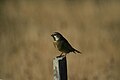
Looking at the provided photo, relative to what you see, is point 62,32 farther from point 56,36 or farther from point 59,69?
point 59,69

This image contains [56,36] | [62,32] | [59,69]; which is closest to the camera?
[59,69]

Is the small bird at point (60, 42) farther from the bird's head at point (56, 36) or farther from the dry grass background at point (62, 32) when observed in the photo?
the dry grass background at point (62, 32)

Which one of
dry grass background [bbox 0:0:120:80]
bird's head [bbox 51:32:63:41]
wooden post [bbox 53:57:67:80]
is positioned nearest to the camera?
wooden post [bbox 53:57:67:80]

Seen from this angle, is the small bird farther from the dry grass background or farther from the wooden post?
the dry grass background

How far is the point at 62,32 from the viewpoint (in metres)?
10.4

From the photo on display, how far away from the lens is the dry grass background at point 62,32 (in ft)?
26.5

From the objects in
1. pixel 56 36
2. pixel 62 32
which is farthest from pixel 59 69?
pixel 62 32

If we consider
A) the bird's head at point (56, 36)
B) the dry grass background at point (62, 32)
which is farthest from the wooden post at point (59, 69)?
the dry grass background at point (62, 32)

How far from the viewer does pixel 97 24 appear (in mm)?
11750

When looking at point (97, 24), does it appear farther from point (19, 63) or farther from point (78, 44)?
point (19, 63)

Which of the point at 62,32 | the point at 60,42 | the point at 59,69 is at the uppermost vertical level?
the point at 62,32

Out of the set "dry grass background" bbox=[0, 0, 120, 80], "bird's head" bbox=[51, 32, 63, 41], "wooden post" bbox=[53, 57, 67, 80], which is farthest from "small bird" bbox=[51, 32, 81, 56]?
"dry grass background" bbox=[0, 0, 120, 80]

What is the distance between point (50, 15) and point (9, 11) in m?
1.65

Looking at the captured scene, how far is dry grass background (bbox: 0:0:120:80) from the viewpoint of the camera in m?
8.08
